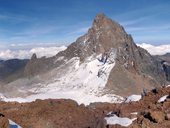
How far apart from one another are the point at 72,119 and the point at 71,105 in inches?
639

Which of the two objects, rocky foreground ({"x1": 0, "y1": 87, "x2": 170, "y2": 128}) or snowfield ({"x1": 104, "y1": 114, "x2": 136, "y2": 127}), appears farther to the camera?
snowfield ({"x1": 104, "y1": 114, "x2": 136, "y2": 127})

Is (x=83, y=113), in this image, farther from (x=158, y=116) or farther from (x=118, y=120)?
(x=158, y=116)

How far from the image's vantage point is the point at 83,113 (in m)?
171

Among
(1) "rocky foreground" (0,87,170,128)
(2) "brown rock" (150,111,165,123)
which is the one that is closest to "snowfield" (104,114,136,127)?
(1) "rocky foreground" (0,87,170,128)

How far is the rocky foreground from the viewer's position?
388ft

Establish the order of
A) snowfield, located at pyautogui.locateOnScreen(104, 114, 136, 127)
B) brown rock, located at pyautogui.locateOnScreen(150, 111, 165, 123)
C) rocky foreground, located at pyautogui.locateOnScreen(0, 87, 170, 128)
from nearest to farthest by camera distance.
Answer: brown rock, located at pyautogui.locateOnScreen(150, 111, 165, 123)
rocky foreground, located at pyautogui.locateOnScreen(0, 87, 170, 128)
snowfield, located at pyautogui.locateOnScreen(104, 114, 136, 127)

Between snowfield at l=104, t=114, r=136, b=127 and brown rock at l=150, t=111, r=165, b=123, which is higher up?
Answer: brown rock at l=150, t=111, r=165, b=123

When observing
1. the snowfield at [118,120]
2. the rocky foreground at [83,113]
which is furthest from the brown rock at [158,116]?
the snowfield at [118,120]

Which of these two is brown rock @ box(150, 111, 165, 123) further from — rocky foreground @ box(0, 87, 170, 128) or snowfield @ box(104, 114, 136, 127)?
snowfield @ box(104, 114, 136, 127)

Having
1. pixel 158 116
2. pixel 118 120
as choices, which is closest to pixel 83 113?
pixel 118 120

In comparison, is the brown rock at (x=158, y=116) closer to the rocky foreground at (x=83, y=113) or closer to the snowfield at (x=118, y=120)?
the rocky foreground at (x=83, y=113)

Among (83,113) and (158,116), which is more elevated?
(158,116)

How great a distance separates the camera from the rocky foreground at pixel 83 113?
388ft

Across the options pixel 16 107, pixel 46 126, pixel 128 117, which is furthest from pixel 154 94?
pixel 16 107
